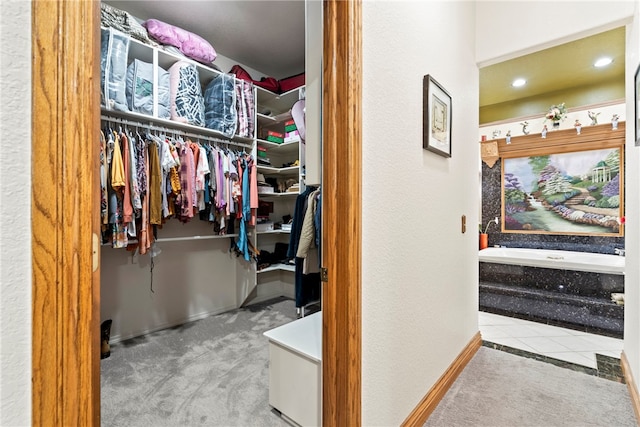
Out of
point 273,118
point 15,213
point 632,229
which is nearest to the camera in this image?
point 15,213

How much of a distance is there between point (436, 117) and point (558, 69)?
2.87 meters

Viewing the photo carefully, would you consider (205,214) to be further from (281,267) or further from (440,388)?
(440,388)

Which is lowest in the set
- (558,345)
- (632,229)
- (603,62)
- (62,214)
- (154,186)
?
(558,345)

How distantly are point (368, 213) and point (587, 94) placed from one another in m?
4.25

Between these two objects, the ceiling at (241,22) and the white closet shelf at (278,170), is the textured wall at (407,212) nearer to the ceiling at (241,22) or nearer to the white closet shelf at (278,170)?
the ceiling at (241,22)

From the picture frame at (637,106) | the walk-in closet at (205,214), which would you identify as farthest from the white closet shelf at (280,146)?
the picture frame at (637,106)

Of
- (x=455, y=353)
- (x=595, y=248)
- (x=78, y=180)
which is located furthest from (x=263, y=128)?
(x=595, y=248)

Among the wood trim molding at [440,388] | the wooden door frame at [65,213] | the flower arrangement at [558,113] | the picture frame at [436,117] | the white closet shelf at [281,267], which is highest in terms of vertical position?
the flower arrangement at [558,113]

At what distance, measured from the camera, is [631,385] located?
183cm

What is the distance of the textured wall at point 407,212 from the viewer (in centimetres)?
120

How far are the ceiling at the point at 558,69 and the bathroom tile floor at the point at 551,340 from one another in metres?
2.75

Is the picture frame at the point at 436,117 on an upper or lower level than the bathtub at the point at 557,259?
upper

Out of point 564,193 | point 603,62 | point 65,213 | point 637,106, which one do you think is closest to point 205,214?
point 65,213

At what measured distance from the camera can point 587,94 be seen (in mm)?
3672
